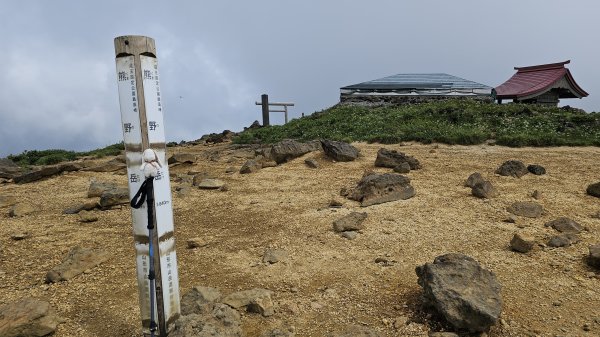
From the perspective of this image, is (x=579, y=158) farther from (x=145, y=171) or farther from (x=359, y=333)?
Answer: (x=145, y=171)

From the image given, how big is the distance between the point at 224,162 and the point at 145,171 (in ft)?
30.7

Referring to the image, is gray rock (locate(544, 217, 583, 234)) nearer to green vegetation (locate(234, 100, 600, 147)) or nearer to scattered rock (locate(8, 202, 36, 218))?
green vegetation (locate(234, 100, 600, 147))

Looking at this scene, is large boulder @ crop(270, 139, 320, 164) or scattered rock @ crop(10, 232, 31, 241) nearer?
scattered rock @ crop(10, 232, 31, 241)

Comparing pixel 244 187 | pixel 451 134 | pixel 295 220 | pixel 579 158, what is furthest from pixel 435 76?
pixel 295 220

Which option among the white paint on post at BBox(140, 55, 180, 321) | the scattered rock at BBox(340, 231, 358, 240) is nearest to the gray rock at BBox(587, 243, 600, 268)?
the scattered rock at BBox(340, 231, 358, 240)

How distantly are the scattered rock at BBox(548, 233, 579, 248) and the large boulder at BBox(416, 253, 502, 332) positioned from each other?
190 cm

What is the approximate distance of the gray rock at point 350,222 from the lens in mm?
5805

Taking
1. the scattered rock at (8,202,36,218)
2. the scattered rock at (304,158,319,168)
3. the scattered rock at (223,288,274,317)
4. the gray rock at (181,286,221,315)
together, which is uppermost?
the scattered rock at (304,158,319,168)

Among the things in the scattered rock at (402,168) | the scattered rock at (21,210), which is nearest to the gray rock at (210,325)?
the scattered rock at (21,210)

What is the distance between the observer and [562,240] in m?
5.12

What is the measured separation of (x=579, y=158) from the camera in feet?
34.3

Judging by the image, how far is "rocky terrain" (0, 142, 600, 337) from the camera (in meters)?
3.69

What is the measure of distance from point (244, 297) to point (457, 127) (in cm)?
1271

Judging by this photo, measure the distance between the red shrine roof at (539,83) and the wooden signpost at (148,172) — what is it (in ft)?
76.8
